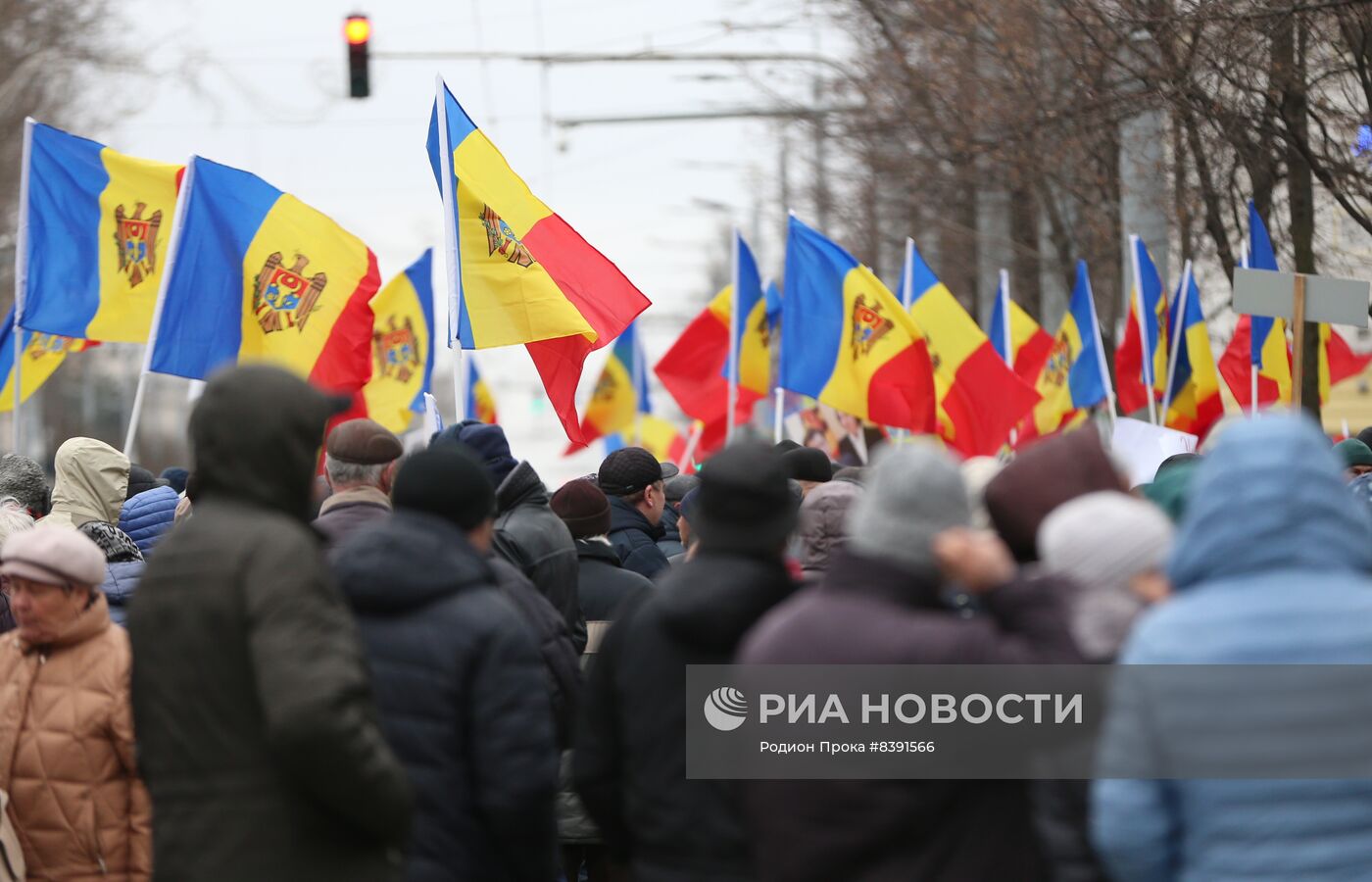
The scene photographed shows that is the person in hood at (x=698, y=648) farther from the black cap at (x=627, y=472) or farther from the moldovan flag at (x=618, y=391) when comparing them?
the moldovan flag at (x=618, y=391)

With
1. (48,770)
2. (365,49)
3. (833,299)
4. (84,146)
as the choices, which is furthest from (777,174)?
(48,770)

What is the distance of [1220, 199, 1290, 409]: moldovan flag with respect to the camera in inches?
537

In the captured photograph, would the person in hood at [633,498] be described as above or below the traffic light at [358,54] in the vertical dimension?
below

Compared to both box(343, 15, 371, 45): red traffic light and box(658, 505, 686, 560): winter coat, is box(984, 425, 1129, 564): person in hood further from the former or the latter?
box(343, 15, 371, 45): red traffic light

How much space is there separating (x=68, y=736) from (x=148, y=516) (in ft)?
11.0

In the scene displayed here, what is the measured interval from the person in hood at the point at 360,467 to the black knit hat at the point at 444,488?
1265 mm

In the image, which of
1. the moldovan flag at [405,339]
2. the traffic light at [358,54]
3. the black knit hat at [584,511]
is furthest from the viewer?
the traffic light at [358,54]

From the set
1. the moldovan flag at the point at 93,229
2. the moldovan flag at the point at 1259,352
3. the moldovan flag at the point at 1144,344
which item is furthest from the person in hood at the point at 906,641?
the moldovan flag at the point at 1144,344

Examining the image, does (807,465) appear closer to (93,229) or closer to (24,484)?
(24,484)

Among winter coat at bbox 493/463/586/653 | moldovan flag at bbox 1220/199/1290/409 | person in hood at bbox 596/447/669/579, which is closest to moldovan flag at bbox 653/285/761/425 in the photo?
moldovan flag at bbox 1220/199/1290/409

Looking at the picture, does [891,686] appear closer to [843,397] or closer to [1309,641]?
[1309,641]

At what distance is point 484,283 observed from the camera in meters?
9.53

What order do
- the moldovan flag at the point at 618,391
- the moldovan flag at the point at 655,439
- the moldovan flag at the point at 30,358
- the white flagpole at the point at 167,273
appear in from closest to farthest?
the white flagpole at the point at 167,273
the moldovan flag at the point at 30,358
the moldovan flag at the point at 618,391
the moldovan flag at the point at 655,439

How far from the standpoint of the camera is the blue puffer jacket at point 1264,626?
3.46 meters
